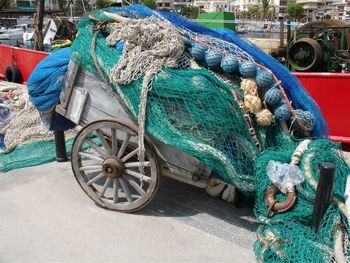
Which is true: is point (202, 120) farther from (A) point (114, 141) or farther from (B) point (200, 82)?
(A) point (114, 141)

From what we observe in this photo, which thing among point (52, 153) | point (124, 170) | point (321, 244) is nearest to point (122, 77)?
point (124, 170)

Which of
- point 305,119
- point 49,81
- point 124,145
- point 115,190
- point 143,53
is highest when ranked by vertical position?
point 143,53

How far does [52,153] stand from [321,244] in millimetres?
3717

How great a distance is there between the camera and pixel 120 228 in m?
3.44

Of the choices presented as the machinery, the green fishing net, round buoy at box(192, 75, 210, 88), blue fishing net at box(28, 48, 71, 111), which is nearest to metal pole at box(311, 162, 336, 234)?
the green fishing net

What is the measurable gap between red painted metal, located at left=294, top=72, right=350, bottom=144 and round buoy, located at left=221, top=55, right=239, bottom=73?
9.02 feet

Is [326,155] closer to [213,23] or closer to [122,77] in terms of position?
[122,77]

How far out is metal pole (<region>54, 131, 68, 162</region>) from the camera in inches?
189

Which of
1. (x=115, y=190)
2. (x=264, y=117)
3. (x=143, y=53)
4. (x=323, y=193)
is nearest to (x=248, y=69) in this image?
(x=264, y=117)

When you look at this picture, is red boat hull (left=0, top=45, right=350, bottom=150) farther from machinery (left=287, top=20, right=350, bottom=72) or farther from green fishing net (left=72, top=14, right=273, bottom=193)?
machinery (left=287, top=20, right=350, bottom=72)

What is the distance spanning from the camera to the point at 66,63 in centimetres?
379

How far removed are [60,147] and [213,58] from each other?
2.61m

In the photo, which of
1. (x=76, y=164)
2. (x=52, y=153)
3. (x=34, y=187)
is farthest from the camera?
(x=52, y=153)

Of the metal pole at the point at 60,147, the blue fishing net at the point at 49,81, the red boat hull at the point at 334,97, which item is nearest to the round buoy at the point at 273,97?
the blue fishing net at the point at 49,81
